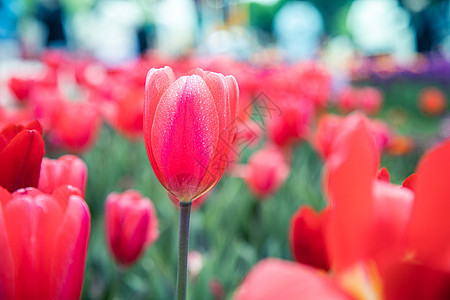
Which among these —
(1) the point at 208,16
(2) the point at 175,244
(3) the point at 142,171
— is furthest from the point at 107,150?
(1) the point at 208,16

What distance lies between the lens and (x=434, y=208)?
0.20 m

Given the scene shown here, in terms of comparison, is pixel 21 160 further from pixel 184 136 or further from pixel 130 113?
pixel 130 113

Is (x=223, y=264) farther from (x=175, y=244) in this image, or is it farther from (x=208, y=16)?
(x=208, y=16)

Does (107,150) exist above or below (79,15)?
below

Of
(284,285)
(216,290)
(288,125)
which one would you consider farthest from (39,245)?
(288,125)

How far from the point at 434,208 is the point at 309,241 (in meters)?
0.30

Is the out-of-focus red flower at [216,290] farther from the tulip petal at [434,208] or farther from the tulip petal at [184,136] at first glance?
the tulip petal at [434,208]

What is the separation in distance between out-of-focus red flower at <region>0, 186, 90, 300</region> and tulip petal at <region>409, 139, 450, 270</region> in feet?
0.72

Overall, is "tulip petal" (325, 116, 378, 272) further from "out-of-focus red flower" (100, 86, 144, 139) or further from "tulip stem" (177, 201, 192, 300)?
"out-of-focus red flower" (100, 86, 144, 139)

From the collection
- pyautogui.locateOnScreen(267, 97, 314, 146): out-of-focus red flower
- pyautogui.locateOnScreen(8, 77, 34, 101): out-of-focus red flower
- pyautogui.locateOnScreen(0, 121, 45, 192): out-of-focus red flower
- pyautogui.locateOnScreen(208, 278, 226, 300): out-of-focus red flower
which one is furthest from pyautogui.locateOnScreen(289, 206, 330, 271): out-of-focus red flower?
pyautogui.locateOnScreen(8, 77, 34, 101): out-of-focus red flower

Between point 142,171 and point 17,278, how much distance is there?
139 cm

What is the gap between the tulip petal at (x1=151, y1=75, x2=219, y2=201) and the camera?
344 mm

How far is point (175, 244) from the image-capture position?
118 centimetres

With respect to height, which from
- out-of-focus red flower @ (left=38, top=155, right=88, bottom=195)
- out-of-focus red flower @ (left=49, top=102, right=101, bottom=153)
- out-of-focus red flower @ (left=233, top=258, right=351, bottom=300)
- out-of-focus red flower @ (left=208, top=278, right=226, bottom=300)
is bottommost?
out-of-focus red flower @ (left=208, top=278, right=226, bottom=300)
